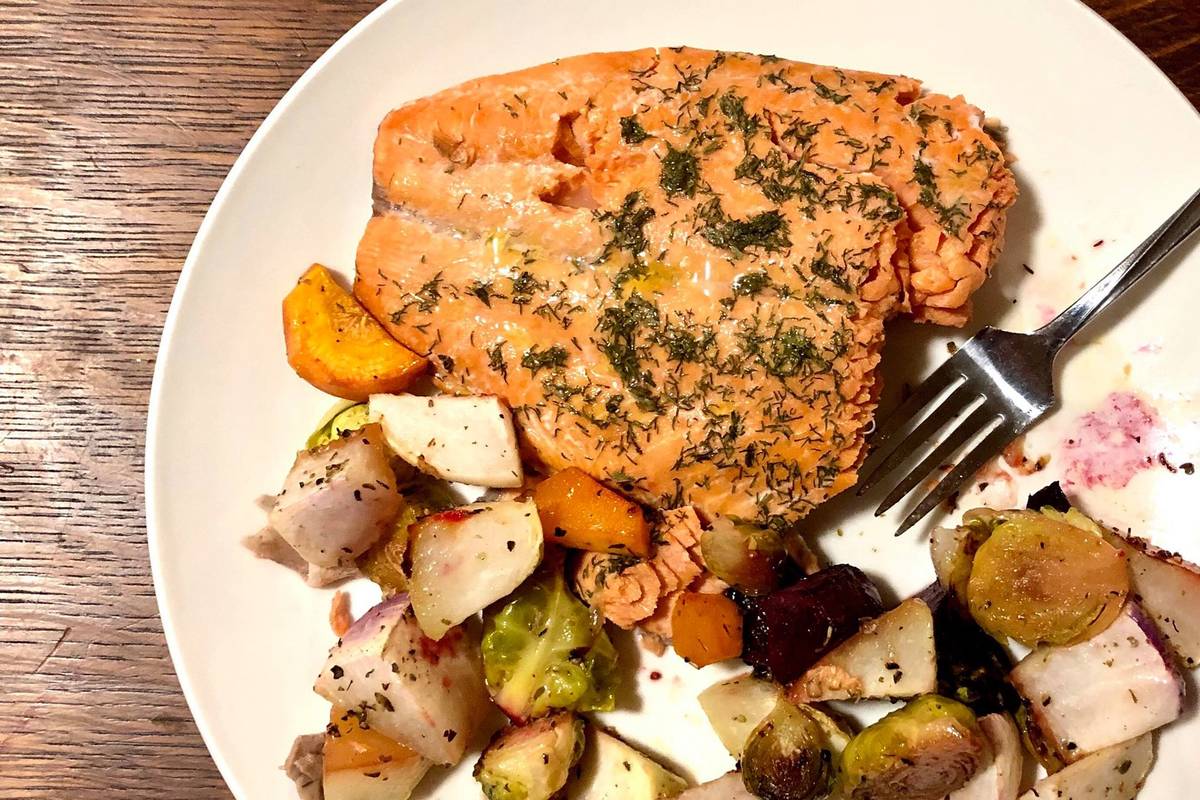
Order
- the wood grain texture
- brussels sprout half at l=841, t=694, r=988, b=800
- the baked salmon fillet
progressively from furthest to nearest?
the wood grain texture → the baked salmon fillet → brussels sprout half at l=841, t=694, r=988, b=800

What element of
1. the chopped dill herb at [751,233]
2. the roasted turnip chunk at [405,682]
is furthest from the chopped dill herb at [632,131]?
the roasted turnip chunk at [405,682]

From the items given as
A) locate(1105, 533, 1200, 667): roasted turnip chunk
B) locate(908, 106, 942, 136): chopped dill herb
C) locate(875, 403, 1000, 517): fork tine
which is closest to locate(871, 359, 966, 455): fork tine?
locate(875, 403, 1000, 517): fork tine

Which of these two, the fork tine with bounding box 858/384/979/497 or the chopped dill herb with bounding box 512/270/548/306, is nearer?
the chopped dill herb with bounding box 512/270/548/306

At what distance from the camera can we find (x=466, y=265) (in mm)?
2793

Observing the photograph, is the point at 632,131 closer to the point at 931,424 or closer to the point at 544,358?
the point at 544,358

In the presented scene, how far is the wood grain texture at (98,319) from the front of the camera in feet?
11.0

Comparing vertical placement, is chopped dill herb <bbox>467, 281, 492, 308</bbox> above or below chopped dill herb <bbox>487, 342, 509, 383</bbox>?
above

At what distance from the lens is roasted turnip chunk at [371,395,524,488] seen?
273 cm

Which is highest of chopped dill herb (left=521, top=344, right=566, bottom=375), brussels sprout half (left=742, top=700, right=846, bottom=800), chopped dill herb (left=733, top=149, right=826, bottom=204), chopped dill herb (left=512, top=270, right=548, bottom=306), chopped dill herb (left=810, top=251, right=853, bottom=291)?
chopped dill herb (left=733, top=149, right=826, bottom=204)

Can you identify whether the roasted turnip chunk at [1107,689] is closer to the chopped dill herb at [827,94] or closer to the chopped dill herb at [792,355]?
the chopped dill herb at [792,355]

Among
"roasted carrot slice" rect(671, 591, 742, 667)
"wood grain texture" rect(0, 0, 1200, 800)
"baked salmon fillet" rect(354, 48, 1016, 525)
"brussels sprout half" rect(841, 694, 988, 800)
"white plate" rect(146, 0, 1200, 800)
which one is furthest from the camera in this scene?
"wood grain texture" rect(0, 0, 1200, 800)

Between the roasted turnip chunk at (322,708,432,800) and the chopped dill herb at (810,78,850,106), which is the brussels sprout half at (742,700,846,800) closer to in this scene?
the roasted turnip chunk at (322,708,432,800)

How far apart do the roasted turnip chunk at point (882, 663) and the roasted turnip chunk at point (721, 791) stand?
0.32 m

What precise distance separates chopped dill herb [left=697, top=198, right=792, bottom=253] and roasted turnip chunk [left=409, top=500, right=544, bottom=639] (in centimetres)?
98
